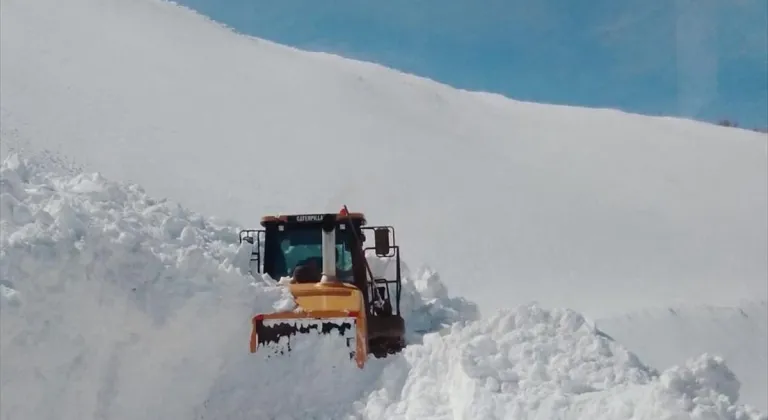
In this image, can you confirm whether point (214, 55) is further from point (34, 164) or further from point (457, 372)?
point (457, 372)

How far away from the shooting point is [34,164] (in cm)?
664

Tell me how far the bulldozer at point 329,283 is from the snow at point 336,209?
22 centimetres

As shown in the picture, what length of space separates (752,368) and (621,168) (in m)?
16.2

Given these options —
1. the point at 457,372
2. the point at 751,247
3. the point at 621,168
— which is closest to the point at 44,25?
the point at 621,168

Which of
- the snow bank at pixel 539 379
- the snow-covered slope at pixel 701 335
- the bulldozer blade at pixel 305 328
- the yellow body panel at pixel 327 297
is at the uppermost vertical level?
the yellow body panel at pixel 327 297

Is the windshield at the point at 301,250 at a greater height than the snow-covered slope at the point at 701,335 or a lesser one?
greater

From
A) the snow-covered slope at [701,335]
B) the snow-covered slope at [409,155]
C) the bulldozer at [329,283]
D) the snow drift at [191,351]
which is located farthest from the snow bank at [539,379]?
the snow-covered slope at [409,155]

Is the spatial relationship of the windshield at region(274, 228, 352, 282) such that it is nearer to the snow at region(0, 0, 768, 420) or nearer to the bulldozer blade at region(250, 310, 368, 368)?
the snow at region(0, 0, 768, 420)

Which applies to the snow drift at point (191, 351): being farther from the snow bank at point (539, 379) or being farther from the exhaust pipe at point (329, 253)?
the exhaust pipe at point (329, 253)

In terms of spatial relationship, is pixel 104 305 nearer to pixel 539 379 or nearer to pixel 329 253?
pixel 329 253

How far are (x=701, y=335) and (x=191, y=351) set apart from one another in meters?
10.1

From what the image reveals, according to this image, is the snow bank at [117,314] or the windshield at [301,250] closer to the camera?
the snow bank at [117,314]

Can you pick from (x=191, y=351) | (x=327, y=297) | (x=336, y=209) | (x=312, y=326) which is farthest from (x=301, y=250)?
(x=336, y=209)

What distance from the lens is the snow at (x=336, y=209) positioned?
527 cm
